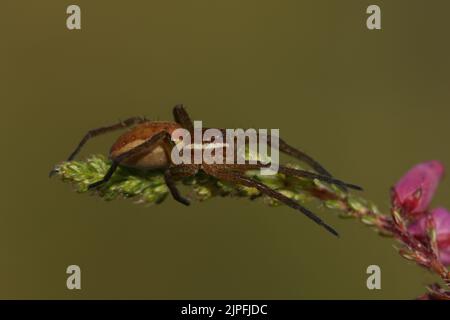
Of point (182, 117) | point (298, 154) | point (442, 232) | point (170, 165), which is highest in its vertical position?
point (182, 117)

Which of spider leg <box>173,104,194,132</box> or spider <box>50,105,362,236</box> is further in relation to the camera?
spider leg <box>173,104,194,132</box>

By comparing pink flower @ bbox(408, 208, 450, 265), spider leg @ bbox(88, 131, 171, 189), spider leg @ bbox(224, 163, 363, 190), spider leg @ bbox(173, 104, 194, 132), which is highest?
spider leg @ bbox(173, 104, 194, 132)

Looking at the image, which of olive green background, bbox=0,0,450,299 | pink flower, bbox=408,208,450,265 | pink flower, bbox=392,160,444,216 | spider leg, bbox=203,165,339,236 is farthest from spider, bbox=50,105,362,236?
olive green background, bbox=0,0,450,299

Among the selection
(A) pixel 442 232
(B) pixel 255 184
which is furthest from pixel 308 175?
(A) pixel 442 232

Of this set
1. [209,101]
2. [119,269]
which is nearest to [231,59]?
[209,101]

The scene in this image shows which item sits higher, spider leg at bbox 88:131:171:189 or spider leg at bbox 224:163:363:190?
spider leg at bbox 88:131:171:189

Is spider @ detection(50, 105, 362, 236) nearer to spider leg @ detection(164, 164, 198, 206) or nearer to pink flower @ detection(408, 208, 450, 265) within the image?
spider leg @ detection(164, 164, 198, 206)

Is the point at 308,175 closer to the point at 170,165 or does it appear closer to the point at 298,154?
the point at 298,154
